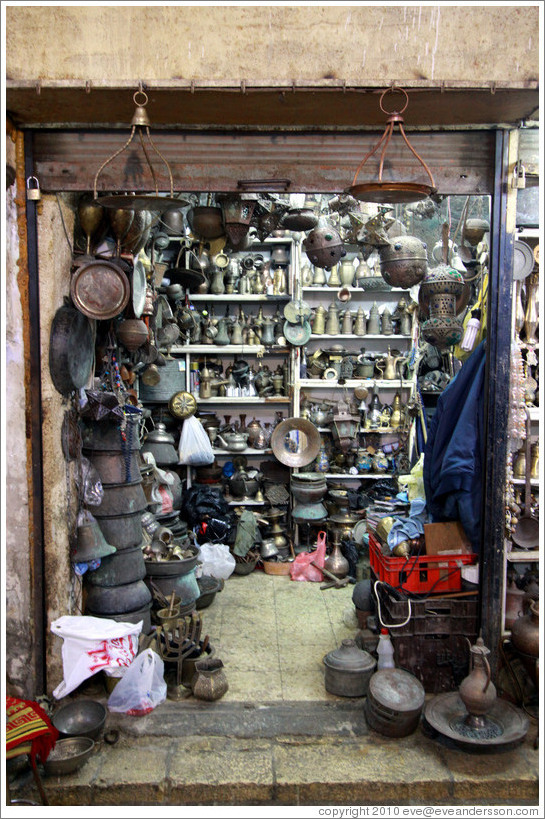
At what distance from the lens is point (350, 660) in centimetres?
372

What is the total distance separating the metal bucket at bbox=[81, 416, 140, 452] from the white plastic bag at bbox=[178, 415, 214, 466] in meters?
2.23

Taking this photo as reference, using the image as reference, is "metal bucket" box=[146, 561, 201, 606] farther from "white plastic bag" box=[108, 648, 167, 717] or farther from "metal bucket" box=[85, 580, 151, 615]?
"white plastic bag" box=[108, 648, 167, 717]

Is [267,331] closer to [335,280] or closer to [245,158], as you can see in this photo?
[335,280]

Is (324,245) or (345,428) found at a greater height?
(324,245)

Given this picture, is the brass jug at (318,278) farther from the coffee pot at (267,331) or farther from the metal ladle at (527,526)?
the metal ladle at (527,526)

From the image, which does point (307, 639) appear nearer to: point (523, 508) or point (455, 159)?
point (523, 508)

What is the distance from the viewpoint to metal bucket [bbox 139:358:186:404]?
6.44m

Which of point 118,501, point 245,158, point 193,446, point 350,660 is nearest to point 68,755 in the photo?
point 118,501

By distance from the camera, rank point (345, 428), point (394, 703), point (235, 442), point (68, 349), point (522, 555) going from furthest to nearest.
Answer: point (345, 428) < point (235, 442) < point (522, 555) < point (68, 349) < point (394, 703)

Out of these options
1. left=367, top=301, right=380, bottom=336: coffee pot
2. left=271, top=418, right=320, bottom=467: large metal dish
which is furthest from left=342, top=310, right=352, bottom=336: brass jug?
left=271, top=418, right=320, bottom=467: large metal dish

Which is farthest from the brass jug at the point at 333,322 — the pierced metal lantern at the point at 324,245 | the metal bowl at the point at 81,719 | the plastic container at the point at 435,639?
the metal bowl at the point at 81,719

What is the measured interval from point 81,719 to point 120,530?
109cm

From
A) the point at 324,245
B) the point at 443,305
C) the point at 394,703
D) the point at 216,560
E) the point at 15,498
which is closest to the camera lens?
the point at 394,703

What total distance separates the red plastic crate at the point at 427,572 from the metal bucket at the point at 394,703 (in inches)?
21.7
